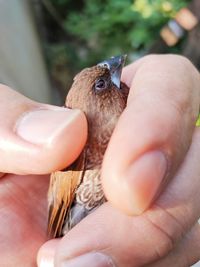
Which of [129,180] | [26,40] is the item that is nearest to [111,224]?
[129,180]

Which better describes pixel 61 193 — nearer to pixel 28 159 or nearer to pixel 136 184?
pixel 28 159

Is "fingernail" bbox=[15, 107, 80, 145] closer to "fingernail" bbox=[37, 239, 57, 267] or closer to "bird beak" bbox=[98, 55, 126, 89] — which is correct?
"bird beak" bbox=[98, 55, 126, 89]

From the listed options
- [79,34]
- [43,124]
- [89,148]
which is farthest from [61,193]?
[79,34]

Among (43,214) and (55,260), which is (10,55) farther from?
(55,260)

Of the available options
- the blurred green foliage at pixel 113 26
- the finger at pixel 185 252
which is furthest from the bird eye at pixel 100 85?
the blurred green foliage at pixel 113 26

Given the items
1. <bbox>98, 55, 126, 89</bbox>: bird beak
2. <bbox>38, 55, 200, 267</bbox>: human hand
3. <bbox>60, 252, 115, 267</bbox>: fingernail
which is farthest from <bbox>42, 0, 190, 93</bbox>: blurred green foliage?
<bbox>60, 252, 115, 267</bbox>: fingernail

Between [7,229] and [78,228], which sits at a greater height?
[78,228]
